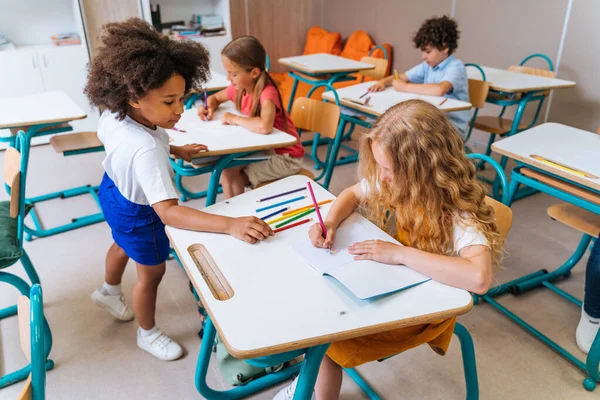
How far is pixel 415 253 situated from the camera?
1065mm

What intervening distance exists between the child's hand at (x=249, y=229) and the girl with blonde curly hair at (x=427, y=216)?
0.12 meters

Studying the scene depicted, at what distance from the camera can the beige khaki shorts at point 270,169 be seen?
2.08 meters

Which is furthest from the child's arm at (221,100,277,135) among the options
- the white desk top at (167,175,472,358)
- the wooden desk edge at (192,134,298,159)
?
the white desk top at (167,175,472,358)

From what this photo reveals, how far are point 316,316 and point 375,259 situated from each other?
0.81ft

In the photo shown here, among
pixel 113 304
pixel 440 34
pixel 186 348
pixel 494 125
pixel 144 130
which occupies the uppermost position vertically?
pixel 440 34

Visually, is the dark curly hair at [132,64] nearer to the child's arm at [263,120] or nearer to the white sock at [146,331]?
the child's arm at [263,120]

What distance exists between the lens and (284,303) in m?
0.94

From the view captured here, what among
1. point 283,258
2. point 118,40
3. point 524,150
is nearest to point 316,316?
point 283,258

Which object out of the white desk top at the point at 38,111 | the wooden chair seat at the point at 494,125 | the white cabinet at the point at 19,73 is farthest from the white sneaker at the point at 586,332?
the white cabinet at the point at 19,73

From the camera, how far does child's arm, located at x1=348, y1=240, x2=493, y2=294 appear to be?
1.00 m

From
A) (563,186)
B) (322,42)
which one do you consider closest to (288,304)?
(563,186)

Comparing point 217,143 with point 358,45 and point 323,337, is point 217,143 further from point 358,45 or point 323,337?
point 358,45

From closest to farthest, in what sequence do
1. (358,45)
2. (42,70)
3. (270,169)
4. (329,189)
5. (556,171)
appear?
1. (556,171)
2. (270,169)
3. (329,189)
4. (42,70)
5. (358,45)

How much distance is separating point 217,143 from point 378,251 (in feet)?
3.32
